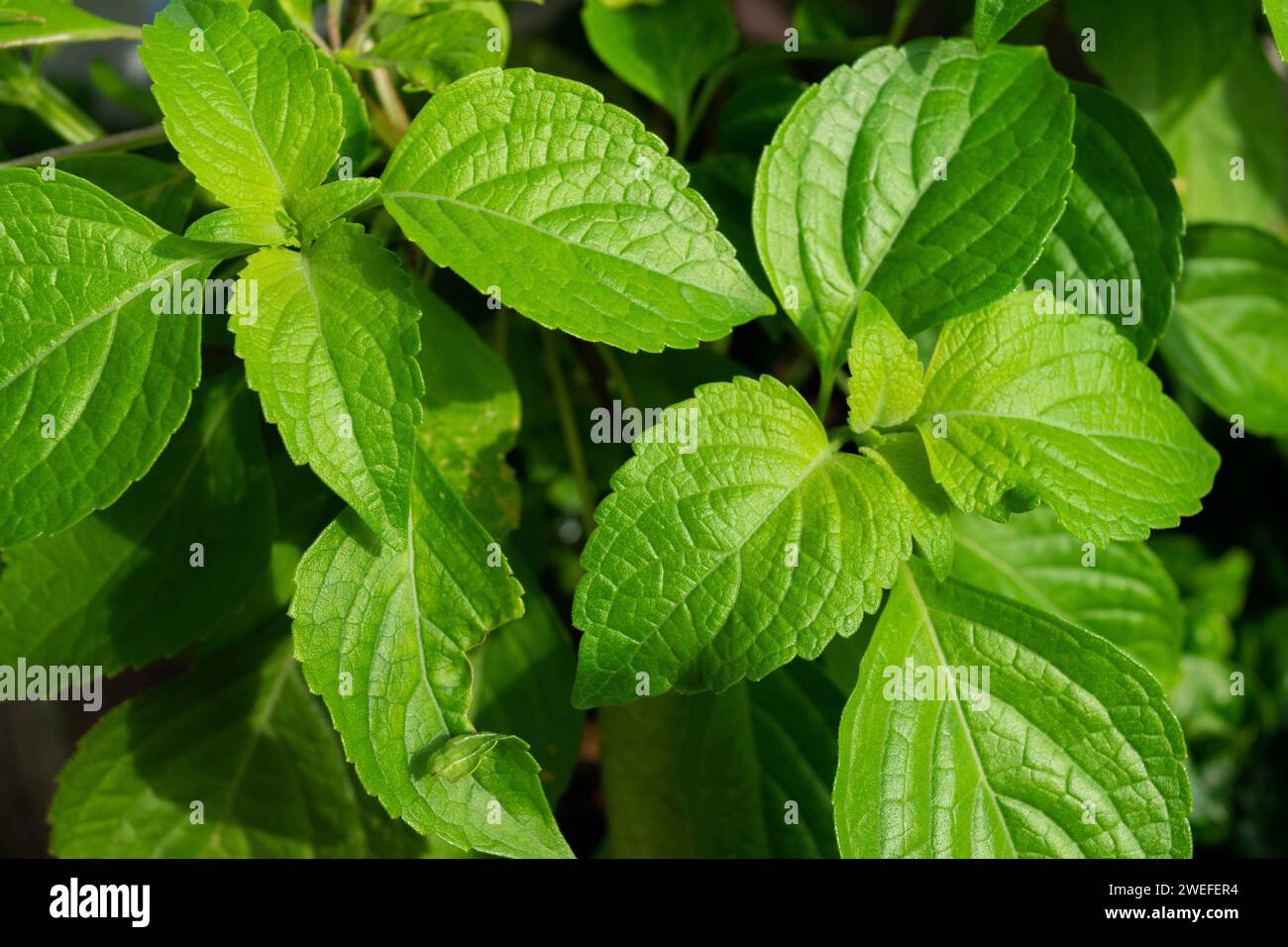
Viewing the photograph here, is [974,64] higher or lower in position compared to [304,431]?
higher

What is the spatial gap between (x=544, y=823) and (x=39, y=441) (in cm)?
35

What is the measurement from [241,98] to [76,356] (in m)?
0.18

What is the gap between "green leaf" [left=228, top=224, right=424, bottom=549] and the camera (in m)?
0.55

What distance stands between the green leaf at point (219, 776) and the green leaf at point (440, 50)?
49 centimetres

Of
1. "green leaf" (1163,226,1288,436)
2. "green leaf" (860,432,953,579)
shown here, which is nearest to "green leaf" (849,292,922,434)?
"green leaf" (860,432,953,579)

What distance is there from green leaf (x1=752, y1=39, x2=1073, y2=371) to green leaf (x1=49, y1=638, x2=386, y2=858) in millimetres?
546

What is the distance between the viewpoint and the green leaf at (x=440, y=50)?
72cm

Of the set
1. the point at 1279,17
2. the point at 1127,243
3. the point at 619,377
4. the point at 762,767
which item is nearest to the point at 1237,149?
the point at 1127,243

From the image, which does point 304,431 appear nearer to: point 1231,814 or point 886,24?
point 886,24

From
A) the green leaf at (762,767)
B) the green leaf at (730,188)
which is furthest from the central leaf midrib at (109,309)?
the green leaf at (762,767)

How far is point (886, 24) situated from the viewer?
53.2 inches

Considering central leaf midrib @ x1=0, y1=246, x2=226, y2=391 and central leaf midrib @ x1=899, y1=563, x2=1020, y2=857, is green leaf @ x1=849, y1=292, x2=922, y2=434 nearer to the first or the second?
central leaf midrib @ x1=899, y1=563, x2=1020, y2=857

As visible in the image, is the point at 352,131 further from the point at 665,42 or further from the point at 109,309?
the point at 665,42
